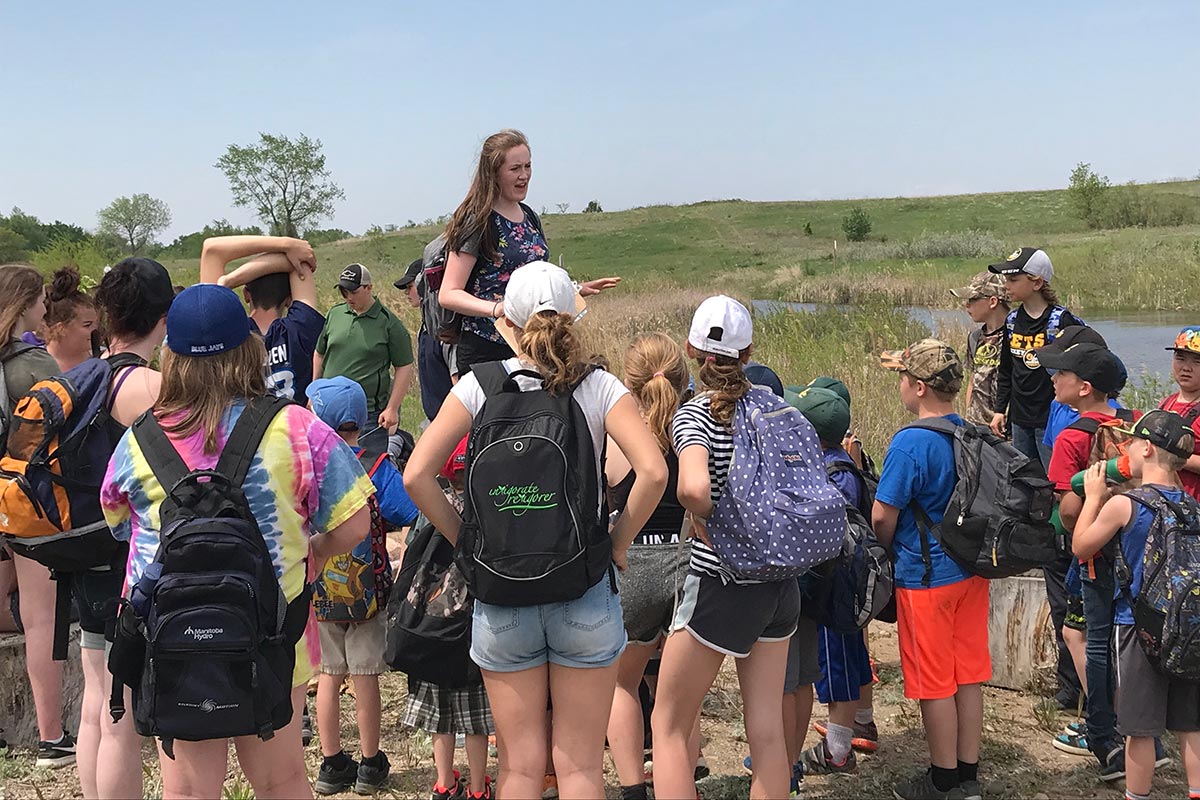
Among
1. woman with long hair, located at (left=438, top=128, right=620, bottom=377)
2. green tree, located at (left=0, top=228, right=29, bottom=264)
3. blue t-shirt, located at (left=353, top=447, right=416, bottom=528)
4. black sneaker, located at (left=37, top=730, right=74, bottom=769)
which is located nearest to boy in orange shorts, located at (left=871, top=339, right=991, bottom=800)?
woman with long hair, located at (left=438, top=128, right=620, bottom=377)

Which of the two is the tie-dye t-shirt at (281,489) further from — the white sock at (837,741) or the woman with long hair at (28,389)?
the white sock at (837,741)

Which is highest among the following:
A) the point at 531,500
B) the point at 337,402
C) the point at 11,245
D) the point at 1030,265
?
the point at 11,245

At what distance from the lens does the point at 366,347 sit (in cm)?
623

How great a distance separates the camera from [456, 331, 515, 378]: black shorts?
411 centimetres

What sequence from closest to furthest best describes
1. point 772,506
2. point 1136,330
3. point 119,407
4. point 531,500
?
point 531,500
point 119,407
point 772,506
point 1136,330

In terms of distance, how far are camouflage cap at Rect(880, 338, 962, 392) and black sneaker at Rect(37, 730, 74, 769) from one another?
12.9 feet

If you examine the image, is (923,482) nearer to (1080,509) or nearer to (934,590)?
(934,590)

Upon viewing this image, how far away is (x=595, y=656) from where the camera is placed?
2.78 metres

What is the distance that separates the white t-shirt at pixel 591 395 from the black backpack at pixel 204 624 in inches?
25.8

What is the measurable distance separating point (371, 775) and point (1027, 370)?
14.4ft

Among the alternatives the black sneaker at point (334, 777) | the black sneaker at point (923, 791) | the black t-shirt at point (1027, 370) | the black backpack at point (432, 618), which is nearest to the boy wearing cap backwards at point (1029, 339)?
the black t-shirt at point (1027, 370)

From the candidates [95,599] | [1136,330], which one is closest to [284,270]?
[95,599]

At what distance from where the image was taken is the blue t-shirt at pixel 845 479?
3.93 m

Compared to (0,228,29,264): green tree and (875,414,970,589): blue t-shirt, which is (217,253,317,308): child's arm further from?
(0,228,29,264): green tree
